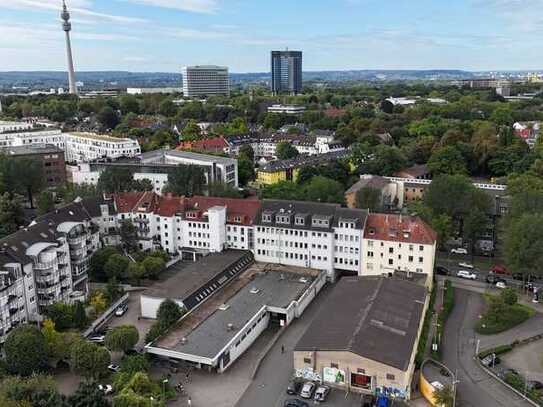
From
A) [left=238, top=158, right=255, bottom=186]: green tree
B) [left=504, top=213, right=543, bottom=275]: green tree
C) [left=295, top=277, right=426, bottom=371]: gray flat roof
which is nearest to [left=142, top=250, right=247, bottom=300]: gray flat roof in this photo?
[left=295, top=277, right=426, bottom=371]: gray flat roof

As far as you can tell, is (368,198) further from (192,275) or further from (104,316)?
(104,316)

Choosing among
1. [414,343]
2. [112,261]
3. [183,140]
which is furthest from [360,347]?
[183,140]

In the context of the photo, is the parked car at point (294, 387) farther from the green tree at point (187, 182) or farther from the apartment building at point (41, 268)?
the green tree at point (187, 182)

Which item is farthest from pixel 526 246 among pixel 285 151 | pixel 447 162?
pixel 285 151

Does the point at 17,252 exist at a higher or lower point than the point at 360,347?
higher

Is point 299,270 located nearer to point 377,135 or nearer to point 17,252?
point 17,252

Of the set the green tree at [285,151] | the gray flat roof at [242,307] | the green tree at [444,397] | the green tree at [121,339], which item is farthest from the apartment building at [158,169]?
the green tree at [444,397]

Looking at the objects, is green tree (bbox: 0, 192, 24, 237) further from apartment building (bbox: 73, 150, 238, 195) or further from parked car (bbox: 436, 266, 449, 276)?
parked car (bbox: 436, 266, 449, 276)
